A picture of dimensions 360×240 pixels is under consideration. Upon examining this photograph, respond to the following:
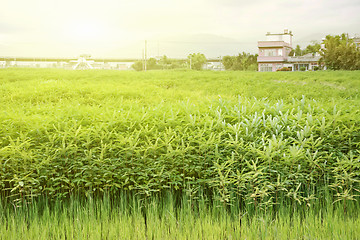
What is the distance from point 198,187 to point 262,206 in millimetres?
847

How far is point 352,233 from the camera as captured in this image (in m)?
3.88

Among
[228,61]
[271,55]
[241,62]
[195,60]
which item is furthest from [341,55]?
[195,60]

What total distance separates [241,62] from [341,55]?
98.1 ft

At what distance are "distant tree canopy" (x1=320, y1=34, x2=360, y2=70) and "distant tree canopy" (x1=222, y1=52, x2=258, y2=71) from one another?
2387cm

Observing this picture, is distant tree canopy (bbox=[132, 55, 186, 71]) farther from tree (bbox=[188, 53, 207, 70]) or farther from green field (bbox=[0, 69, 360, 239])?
green field (bbox=[0, 69, 360, 239])

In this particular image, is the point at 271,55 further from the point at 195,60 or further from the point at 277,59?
the point at 195,60

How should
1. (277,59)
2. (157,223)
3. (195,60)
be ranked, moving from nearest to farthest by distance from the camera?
1. (157,223)
2. (277,59)
3. (195,60)

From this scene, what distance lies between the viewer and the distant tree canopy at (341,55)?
4359 cm

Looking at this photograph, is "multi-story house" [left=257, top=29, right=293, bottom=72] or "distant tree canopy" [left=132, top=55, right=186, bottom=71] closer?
"multi-story house" [left=257, top=29, right=293, bottom=72]

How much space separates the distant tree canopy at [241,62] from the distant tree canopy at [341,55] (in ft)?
78.3

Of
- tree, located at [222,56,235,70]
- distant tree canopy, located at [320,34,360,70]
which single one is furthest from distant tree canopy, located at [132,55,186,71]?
distant tree canopy, located at [320,34,360,70]

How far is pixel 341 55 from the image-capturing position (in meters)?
44.1

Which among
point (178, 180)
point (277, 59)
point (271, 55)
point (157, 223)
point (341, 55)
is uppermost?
point (271, 55)

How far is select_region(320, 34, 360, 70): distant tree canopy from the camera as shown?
43594 millimetres
